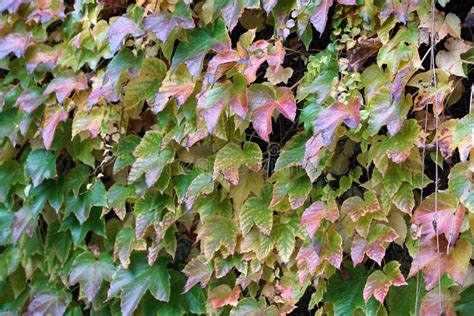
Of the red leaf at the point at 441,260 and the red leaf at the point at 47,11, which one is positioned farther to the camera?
the red leaf at the point at 47,11

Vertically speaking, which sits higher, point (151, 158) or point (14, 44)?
point (14, 44)

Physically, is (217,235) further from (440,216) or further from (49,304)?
(49,304)

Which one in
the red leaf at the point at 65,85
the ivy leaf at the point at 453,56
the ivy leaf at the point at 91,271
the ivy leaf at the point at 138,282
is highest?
the ivy leaf at the point at 453,56

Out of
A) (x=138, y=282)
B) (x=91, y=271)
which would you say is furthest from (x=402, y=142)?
(x=91, y=271)

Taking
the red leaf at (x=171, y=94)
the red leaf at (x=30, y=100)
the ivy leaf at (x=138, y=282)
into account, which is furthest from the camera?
the red leaf at (x=30, y=100)

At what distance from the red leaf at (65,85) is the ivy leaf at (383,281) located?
102cm

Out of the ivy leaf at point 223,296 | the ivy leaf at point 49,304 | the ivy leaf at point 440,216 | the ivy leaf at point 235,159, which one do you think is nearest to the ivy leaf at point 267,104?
the ivy leaf at point 235,159

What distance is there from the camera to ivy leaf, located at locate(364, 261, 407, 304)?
1.39 metres

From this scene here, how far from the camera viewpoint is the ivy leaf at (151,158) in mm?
1690

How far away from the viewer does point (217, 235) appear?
5.35ft

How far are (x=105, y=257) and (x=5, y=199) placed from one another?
50cm

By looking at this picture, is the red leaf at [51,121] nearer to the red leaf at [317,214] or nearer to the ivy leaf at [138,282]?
the ivy leaf at [138,282]

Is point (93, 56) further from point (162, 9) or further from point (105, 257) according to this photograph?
point (105, 257)

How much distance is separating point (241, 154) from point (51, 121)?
0.66m
